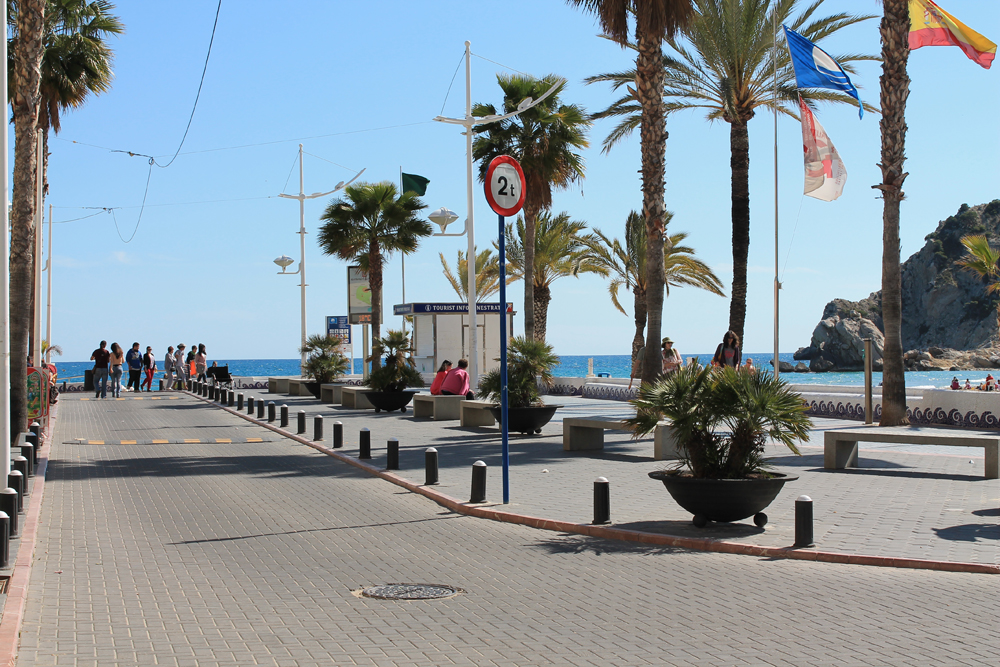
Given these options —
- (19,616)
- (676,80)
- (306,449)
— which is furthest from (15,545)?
(676,80)

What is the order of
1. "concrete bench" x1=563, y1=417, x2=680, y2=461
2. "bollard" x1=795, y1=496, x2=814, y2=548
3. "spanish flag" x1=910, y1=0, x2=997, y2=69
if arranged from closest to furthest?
"bollard" x1=795, y1=496, x2=814, y2=548
"concrete bench" x1=563, y1=417, x2=680, y2=461
"spanish flag" x1=910, y1=0, x2=997, y2=69

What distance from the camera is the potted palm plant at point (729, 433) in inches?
358

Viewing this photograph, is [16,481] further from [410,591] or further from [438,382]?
[438,382]

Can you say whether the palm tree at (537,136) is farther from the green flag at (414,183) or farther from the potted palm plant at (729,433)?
the potted palm plant at (729,433)

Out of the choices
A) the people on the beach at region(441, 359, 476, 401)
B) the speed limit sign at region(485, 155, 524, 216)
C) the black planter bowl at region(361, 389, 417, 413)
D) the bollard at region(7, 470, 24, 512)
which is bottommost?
the bollard at region(7, 470, 24, 512)

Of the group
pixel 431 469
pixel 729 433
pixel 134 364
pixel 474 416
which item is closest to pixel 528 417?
pixel 474 416

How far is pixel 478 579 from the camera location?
7.56m

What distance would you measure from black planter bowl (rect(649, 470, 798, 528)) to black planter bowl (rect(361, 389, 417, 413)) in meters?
18.1

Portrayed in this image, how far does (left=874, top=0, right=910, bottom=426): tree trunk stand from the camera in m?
19.1

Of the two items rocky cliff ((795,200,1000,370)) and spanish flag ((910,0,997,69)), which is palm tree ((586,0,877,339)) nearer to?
spanish flag ((910,0,997,69))

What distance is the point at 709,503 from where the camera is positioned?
9281 mm

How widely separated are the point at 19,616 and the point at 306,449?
471 inches

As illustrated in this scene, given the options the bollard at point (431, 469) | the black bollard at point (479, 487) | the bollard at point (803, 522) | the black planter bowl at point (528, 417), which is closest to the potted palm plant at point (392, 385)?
the black planter bowl at point (528, 417)

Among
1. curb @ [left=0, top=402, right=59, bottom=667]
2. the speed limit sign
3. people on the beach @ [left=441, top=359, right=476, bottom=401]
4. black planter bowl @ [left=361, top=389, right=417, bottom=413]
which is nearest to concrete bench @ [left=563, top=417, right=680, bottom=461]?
the speed limit sign
